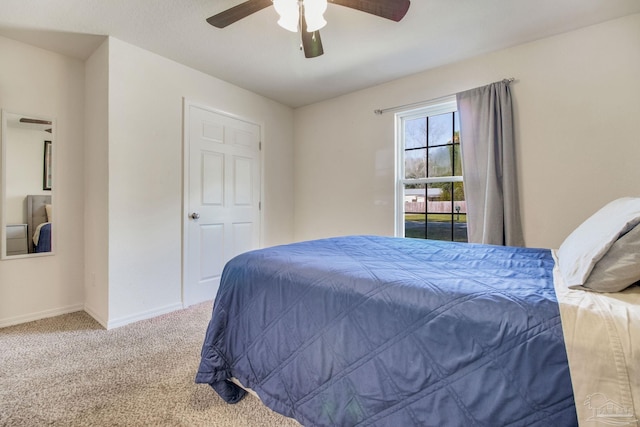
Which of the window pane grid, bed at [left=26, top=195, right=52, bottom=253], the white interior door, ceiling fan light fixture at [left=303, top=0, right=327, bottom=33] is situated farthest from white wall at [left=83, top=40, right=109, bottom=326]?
the window pane grid

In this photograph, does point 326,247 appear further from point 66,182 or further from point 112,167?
point 66,182

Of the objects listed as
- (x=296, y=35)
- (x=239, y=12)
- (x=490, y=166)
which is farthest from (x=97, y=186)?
(x=490, y=166)

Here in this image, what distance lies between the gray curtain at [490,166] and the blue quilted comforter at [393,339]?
2.88 ft

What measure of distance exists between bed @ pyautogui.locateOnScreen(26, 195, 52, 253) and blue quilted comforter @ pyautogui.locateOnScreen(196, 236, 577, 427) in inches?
85.2

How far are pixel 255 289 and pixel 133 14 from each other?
216 centimetres

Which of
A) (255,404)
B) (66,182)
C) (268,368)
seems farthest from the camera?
(66,182)

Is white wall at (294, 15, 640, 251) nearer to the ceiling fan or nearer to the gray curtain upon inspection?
the gray curtain

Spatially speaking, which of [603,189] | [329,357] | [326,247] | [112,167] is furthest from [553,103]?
[112,167]

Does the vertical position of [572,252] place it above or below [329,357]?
above

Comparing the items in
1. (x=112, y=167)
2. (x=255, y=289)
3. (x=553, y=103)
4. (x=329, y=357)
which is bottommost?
(x=329, y=357)

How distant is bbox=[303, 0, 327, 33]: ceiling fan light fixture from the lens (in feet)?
5.11

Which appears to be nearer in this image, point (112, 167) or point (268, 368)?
point (268, 368)

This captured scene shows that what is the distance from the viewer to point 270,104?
370 cm

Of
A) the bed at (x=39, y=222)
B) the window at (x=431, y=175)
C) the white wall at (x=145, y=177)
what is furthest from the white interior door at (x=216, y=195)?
the window at (x=431, y=175)
